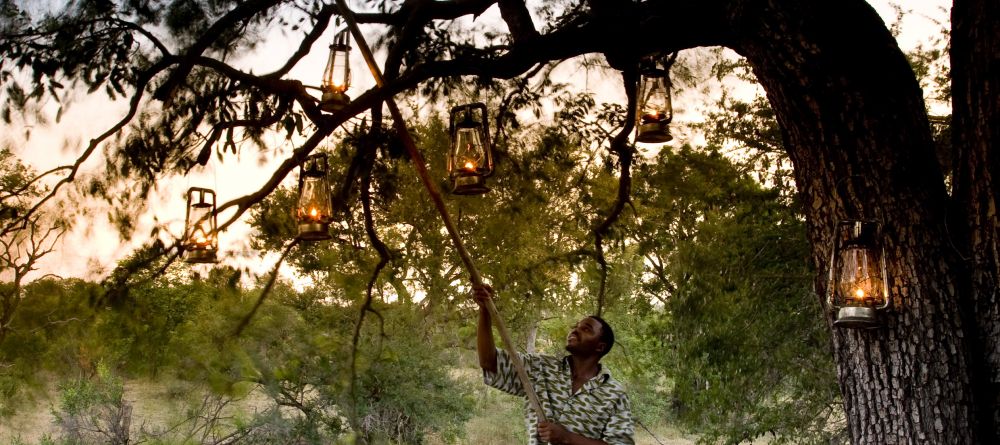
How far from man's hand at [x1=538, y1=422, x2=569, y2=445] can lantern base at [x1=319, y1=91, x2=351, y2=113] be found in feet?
3.12

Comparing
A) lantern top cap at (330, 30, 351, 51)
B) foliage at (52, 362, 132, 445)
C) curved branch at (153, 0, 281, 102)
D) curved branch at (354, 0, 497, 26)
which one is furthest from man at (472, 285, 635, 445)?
foliage at (52, 362, 132, 445)

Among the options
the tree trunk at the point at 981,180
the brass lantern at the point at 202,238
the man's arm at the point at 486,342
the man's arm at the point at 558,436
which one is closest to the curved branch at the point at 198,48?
the brass lantern at the point at 202,238

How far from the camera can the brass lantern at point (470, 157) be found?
2.49 m

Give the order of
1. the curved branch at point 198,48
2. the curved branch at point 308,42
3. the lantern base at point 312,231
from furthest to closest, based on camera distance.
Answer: the curved branch at point 308,42 < the curved branch at point 198,48 < the lantern base at point 312,231

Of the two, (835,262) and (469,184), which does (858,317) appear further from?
(469,184)

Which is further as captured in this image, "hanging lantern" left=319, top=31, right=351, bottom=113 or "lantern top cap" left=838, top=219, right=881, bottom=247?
"hanging lantern" left=319, top=31, right=351, bottom=113

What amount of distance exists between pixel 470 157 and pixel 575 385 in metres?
0.66

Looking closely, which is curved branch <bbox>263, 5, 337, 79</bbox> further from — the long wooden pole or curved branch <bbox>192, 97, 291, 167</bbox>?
the long wooden pole

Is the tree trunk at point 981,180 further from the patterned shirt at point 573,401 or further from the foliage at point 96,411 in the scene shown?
the foliage at point 96,411

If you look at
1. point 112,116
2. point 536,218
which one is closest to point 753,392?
point 536,218

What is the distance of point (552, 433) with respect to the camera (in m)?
2.40

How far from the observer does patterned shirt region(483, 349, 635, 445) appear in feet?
8.36

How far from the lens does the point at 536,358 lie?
2680 mm

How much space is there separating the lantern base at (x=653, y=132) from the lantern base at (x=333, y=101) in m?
0.76
